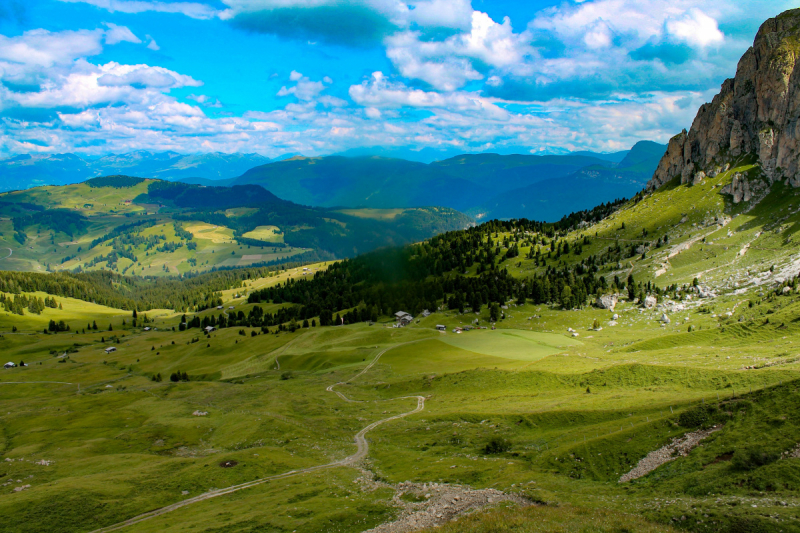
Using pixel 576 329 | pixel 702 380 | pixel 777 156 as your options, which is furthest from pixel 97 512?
pixel 777 156

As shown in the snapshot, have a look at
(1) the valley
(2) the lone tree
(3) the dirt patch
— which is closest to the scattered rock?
(1) the valley

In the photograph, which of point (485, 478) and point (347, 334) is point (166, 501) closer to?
point (485, 478)

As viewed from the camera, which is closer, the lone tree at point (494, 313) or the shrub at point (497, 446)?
the shrub at point (497, 446)

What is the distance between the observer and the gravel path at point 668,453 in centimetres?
3694

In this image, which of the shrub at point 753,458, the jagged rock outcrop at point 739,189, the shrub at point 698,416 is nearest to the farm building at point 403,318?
the shrub at point 698,416

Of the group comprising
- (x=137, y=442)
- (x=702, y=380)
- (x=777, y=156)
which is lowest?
(x=137, y=442)

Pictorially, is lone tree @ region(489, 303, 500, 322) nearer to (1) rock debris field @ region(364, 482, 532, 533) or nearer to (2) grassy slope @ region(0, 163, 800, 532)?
(2) grassy slope @ region(0, 163, 800, 532)

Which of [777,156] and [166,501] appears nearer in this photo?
[166,501]

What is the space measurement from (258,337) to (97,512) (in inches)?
5332

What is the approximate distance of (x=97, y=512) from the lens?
144ft

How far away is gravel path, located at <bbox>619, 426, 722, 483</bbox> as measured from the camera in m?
36.9

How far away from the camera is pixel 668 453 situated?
37656 mm

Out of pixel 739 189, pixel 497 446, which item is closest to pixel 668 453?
pixel 497 446

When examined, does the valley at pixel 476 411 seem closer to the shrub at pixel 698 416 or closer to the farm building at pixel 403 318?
the shrub at pixel 698 416
